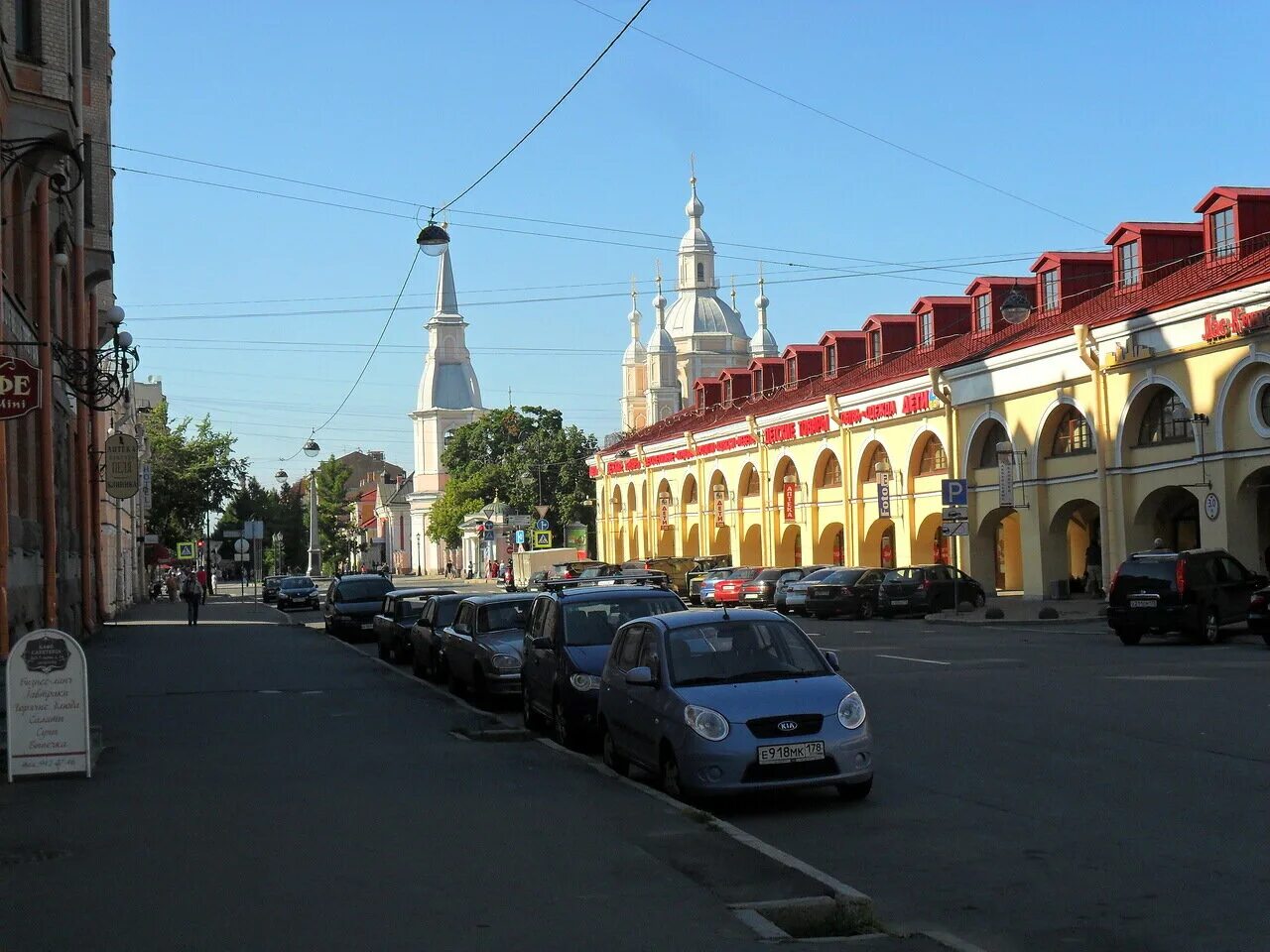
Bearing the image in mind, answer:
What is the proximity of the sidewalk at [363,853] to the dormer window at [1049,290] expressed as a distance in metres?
30.2

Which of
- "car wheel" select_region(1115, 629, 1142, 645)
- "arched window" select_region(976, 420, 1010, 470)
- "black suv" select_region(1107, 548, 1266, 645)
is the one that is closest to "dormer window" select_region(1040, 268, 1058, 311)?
"arched window" select_region(976, 420, 1010, 470)

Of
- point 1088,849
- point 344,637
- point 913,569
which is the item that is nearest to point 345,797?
point 1088,849

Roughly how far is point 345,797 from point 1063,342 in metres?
30.8

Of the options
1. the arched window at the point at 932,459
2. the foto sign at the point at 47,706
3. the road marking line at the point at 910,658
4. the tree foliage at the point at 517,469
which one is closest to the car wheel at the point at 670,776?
the foto sign at the point at 47,706

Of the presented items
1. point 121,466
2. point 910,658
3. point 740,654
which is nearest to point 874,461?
point 121,466

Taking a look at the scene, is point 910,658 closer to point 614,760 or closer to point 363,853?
point 614,760

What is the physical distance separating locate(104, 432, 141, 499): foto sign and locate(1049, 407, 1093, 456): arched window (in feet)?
78.4

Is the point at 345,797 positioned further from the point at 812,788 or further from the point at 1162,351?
the point at 1162,351

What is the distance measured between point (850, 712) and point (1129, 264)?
31321 mm

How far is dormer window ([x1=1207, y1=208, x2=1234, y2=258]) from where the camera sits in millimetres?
35688

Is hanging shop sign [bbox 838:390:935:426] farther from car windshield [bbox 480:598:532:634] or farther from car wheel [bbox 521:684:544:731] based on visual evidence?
car wheel [bbox 521:684:544:731]

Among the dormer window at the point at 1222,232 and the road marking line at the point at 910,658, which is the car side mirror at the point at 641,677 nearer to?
the road marking line at the point at 910,658

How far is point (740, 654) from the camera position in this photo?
11.9 metres

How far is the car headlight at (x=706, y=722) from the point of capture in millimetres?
10805
